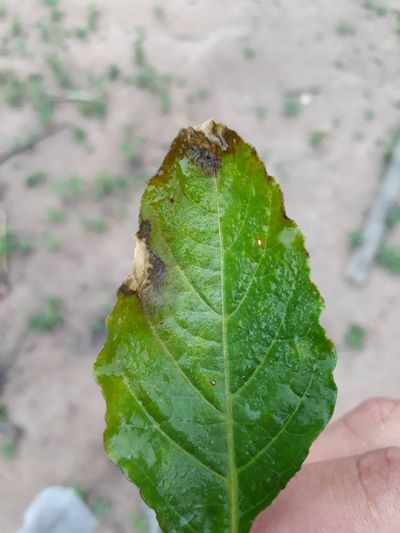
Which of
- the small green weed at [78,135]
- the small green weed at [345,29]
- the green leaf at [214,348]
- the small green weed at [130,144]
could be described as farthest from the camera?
the small green weed at [345,29]

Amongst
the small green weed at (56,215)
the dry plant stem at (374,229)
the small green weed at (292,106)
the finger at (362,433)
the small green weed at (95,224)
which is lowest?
the finger at (362,433)

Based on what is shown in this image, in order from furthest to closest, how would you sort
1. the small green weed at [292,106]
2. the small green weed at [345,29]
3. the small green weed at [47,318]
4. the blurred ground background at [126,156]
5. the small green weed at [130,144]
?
1. the small green weed at [345,29]
2. the small green weed at [292,106]
3. the small green weed at [130,144]
4. the small green weed at [47,318]
5. the blurred ground background at [126,156]

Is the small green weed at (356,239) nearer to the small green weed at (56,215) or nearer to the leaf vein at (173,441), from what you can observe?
the small green weed at (56,215)

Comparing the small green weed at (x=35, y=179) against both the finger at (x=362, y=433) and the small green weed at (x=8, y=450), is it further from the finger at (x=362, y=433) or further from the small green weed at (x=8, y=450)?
the finger at (x=362, y=433)

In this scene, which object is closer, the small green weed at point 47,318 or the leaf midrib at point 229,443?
the leaf midrib at point 229,443

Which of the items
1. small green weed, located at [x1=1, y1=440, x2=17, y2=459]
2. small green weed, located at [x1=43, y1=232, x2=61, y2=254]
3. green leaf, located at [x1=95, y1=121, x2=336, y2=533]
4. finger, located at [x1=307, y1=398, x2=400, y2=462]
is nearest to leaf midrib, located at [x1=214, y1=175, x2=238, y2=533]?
green leaf, located at [x1=95, y1=121, x2=336, y2=533]

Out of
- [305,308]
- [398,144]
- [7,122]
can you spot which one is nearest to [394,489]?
[305,308]

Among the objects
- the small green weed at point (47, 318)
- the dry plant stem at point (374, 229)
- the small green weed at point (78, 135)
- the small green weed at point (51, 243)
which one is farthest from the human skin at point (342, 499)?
the small green weed at point (78, 135)

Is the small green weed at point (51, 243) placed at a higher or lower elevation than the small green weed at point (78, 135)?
lower
